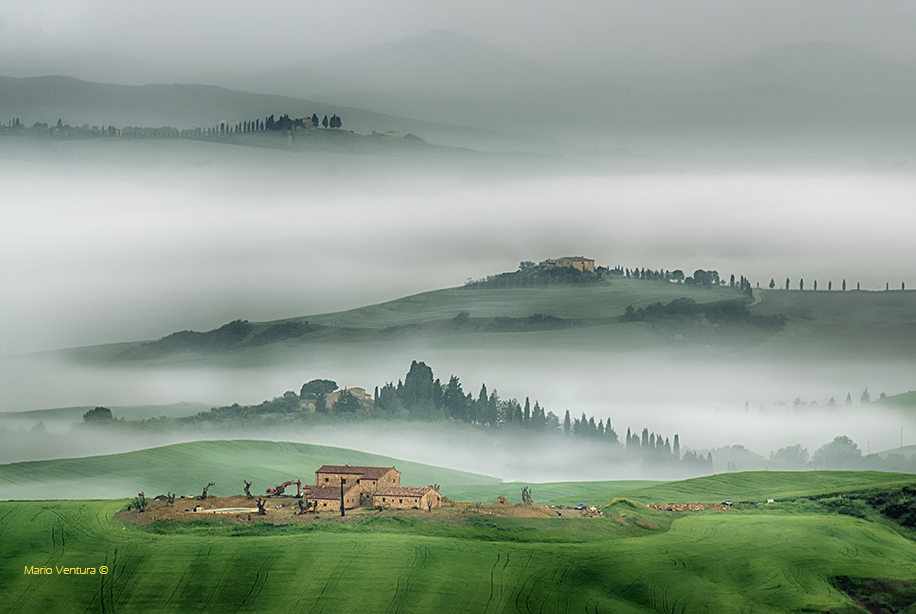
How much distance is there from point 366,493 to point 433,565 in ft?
50.4

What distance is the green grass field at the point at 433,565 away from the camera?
8950 centimetres

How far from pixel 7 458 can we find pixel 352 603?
9634 cm

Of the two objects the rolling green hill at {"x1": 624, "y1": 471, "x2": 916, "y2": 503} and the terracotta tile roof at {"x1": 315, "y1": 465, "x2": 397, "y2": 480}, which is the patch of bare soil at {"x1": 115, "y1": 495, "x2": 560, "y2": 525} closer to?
the terracotta tile roof at {"x1": 315, "y1": 465, "x2": 397, "y2": 480}

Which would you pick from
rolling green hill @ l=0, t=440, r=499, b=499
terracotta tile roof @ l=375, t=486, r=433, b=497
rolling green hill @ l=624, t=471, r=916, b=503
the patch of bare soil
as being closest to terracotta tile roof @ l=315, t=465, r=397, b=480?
terracotta tile roof @ l=375, t=486, r=433, b=497

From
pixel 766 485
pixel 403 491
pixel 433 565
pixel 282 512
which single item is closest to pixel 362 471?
pixel 403 491

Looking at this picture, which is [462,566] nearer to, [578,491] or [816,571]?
[816,571]

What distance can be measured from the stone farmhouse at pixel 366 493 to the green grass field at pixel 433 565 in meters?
3.87

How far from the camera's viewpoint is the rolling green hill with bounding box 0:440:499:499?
13538 cm

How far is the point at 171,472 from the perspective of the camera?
143 m

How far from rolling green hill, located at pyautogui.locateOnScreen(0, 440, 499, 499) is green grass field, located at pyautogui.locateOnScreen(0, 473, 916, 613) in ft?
97.9

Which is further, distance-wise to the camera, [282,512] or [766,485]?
[766,485]

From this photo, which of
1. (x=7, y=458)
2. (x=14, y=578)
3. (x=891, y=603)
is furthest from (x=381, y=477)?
(x=7, y=458)

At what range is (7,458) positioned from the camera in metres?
167

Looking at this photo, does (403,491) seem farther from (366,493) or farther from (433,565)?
(433,565)
